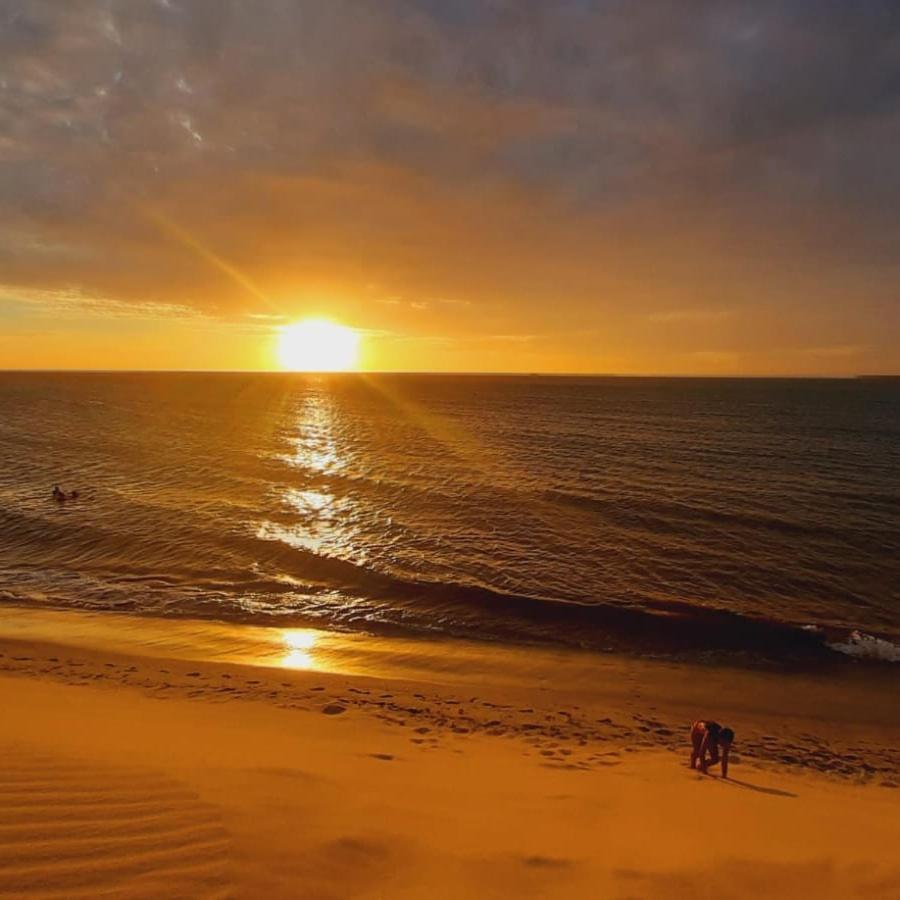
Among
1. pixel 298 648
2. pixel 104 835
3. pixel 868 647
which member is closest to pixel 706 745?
pixel 104 835

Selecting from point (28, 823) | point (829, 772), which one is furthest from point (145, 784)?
point (829, 772)

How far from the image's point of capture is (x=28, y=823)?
6340 millimetres

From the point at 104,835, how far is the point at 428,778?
529cm

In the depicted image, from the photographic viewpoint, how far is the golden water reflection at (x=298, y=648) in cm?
1848

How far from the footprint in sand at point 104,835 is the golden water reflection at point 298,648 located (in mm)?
10422

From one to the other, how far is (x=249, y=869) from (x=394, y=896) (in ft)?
4.93

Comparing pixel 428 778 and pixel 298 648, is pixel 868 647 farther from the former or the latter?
pixel 298 648

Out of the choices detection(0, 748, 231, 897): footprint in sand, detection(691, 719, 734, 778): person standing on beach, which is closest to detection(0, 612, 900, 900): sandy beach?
detection(0, 748, 231, 897): footprint in sand

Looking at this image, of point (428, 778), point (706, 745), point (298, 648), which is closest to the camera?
point (428, 778)

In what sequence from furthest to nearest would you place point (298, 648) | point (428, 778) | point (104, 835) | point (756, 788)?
point (298, 648), point (756, 788), point (428, 778), point (104, 835)

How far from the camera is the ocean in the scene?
2248cm

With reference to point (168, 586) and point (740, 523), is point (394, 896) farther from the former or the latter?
point (740, 523)

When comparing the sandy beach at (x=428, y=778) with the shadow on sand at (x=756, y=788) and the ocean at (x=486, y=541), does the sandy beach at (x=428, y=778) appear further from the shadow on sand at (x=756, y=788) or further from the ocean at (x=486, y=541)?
the ocean at (x=486, y=541)

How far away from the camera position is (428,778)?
33.2 ft
